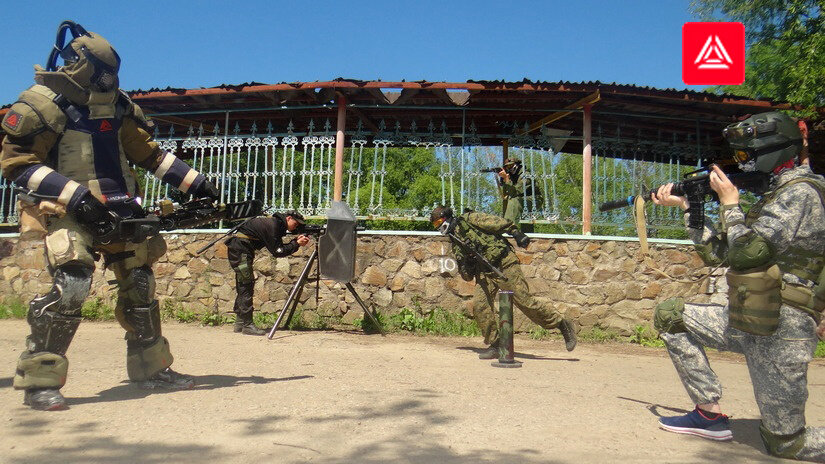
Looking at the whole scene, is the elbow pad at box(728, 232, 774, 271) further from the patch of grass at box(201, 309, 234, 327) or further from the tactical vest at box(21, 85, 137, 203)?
the patch of grass at box(201, 309, 234, 327)

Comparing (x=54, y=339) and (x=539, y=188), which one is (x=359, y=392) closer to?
(x=54, y=339)

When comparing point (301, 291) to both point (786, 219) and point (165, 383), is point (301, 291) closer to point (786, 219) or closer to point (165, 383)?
point (165, 383)

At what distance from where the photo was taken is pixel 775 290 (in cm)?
307

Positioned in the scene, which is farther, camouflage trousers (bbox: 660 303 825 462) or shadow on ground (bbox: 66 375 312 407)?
shadow on ground (bbox: 66 375 312 407)

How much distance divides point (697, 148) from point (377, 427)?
28.2ft

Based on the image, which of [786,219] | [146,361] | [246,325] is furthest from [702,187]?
[246,325]

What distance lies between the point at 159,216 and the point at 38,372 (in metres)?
1.26

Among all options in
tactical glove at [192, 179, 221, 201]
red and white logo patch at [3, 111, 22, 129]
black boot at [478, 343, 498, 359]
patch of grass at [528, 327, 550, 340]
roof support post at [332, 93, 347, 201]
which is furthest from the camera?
roof support post at [332, 93, 347, 201]

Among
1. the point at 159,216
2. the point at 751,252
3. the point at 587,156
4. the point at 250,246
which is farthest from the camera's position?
the point at 587,156

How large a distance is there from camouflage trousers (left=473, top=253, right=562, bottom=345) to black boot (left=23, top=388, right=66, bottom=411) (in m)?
4.20

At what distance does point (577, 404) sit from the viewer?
4.33 m

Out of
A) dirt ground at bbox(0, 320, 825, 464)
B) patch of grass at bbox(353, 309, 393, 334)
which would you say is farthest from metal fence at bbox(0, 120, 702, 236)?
dirt ground at bbox(0, 320, 825, 464)

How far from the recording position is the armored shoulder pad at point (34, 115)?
12.9 ft

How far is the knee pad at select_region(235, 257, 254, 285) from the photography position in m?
8.10
